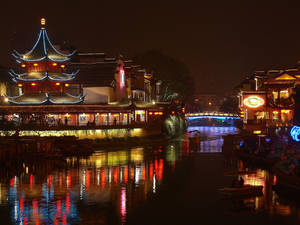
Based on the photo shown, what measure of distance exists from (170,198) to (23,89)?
45447 millimetres

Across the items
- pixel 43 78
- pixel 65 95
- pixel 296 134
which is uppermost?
pixel 43 78

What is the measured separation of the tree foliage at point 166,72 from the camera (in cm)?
10950

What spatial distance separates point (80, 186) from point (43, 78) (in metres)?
36.7

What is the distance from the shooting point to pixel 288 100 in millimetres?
81250

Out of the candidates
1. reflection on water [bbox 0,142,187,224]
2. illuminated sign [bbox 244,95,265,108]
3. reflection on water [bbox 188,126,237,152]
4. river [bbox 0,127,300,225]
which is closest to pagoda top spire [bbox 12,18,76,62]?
reflection on water [bbox 0,142,187,224]

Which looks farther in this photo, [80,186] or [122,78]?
[122,78]

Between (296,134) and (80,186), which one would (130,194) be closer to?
A: (80,186)

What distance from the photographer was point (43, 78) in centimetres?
6850

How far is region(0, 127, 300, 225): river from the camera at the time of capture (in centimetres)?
2623

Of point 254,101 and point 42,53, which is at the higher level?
point 42,53

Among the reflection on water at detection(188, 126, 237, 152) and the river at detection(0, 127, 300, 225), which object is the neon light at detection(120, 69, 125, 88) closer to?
the reflection on water at detection(188, 126, 237, 152)

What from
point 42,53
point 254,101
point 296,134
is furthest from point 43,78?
point 296,134

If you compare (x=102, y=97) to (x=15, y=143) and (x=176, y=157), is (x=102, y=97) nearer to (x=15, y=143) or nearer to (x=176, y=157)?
(x=176, y=157)

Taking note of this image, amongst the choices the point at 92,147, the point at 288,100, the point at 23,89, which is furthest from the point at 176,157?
the point at 288,100
